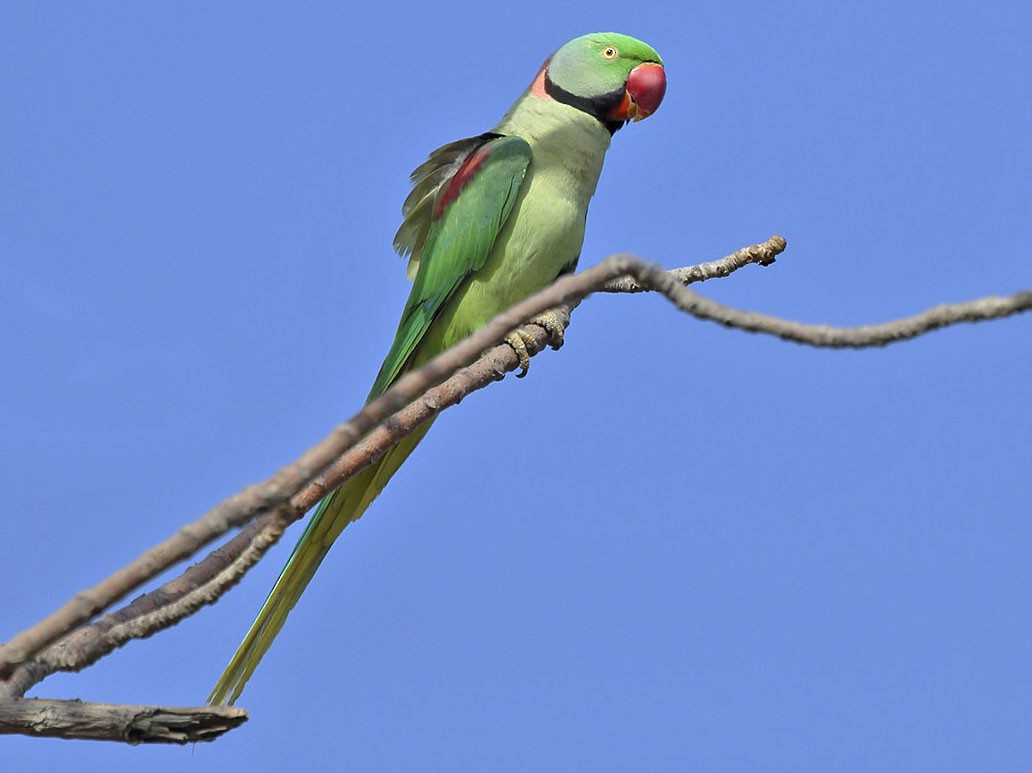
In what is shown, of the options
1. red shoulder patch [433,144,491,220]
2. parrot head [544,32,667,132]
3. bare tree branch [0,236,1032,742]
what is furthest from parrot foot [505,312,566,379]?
bare tree branch [0,236,1032,742]

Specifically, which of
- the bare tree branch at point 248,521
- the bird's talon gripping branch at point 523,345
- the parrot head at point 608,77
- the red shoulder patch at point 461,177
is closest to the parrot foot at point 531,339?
the bird's talon gripping branch at point 523,345

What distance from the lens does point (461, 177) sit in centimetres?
412

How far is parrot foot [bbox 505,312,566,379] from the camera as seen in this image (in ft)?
12.2

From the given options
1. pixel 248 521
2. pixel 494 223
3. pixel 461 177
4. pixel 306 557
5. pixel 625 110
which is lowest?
pixel 248 521

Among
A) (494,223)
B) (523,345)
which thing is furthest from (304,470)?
(494,223)

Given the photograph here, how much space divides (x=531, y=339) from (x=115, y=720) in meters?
1.93

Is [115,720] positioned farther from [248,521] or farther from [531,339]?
[531,339]

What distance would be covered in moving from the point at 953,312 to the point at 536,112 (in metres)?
2.73

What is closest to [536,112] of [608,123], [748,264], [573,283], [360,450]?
[608,123]

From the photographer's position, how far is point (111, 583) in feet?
6.16

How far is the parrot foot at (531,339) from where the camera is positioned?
3719 mm

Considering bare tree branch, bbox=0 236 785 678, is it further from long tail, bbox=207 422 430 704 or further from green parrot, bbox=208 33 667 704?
green parrot, bbox=208 33 667 704

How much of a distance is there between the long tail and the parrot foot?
0.38 metres

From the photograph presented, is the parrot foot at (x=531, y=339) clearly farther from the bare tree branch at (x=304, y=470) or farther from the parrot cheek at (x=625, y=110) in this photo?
the bare tree branch at (x=304, y=470)
